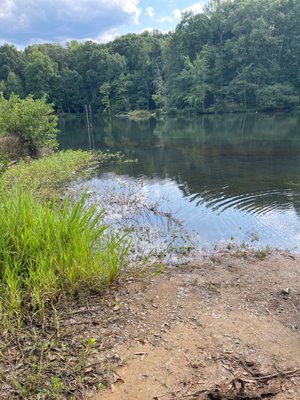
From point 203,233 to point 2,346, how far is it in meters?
4.71

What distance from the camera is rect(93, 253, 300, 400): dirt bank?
262 centimetres

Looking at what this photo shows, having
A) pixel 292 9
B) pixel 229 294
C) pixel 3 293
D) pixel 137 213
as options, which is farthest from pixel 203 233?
pixel 292 9

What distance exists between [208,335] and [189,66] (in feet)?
164

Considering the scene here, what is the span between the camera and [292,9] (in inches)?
1674

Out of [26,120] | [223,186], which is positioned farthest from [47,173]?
[223,186]

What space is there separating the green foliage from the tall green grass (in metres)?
11.2

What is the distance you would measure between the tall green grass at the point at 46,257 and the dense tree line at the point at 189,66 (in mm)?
32858

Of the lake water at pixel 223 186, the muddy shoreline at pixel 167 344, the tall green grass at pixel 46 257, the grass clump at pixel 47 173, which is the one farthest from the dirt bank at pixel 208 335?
the grass clump at pixel 47 173

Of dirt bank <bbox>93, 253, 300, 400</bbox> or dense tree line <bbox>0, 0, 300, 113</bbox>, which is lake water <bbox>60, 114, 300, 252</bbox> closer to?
dirt bank <bbox>93, 253, 300, 400</bbox>

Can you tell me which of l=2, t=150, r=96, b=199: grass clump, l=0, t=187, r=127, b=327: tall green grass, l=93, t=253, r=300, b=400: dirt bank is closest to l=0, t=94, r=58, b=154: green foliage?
l=2, t=150, r=96, b=199: grass clump

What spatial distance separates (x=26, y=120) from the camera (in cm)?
1398

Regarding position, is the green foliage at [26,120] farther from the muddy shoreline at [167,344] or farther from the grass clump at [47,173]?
the muddy shoreline at [167,344]

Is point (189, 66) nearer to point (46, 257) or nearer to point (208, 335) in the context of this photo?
point (46, 257)

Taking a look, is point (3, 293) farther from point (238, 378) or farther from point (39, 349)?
point (238, 378)
